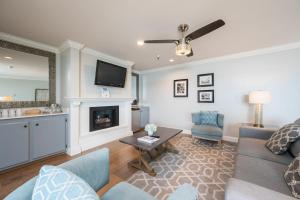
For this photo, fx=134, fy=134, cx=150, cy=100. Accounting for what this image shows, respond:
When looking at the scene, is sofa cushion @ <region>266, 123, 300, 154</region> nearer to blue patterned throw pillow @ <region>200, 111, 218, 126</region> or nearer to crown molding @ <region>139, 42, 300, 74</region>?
blue patterned throw pillow @ <region>200, 111, 218, 126</region>

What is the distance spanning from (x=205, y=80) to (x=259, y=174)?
306 centimetres

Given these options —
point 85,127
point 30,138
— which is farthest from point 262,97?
point 30,138

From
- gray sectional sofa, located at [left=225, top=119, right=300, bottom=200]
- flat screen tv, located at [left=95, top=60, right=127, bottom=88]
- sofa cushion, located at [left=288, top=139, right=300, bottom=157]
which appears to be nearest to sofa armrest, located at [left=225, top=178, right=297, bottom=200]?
gray sectional sofa, located at [left=225, top=119, right=300, bottom=200]

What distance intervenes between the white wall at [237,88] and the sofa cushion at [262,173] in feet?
7.23

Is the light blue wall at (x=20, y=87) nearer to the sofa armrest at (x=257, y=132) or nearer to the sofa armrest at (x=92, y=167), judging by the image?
the sofa armrest at (x=92, y=167)

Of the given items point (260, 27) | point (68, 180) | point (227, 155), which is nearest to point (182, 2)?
point (260, 27)

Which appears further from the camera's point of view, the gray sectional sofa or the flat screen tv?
the flat screen tv

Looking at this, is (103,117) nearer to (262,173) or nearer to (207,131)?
(207,131)

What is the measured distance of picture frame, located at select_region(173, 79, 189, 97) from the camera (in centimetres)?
438

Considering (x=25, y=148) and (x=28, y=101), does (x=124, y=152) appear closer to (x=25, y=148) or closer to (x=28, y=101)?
(x=25, y=148)

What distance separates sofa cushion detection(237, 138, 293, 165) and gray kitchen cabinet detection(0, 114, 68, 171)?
3202mm

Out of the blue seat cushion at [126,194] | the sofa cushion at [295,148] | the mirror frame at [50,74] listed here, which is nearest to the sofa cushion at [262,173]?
the sofa cushion at [295,148]

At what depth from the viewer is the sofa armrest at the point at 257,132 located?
7.62 ft

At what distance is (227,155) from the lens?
2.73 metres
